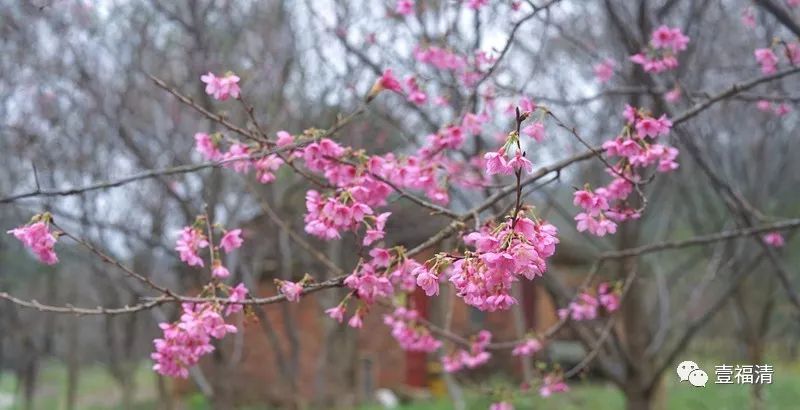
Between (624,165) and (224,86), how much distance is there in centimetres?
146

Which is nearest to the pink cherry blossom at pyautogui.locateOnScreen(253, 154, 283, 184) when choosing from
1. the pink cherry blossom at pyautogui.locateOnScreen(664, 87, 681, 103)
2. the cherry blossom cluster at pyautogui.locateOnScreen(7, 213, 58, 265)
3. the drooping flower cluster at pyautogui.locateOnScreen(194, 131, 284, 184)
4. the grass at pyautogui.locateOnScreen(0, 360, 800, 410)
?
the drooping flower cluster at pyautogui.locateOnScreen(194, 131, 284, 184)

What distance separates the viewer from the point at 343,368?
9961 millimetres

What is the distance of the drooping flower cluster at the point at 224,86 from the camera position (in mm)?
2812

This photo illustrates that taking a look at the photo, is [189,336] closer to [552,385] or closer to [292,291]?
[292,291]

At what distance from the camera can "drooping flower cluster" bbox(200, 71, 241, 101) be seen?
9.23 ft

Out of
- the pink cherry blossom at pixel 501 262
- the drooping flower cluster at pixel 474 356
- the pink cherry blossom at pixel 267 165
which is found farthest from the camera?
the drooping flower cluster at pixel 474 356

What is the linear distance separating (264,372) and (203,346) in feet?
45.9

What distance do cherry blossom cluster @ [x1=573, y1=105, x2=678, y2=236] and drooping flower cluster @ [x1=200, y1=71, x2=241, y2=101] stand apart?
4.16 ft

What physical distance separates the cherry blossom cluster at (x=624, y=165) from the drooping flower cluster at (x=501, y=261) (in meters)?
0.63

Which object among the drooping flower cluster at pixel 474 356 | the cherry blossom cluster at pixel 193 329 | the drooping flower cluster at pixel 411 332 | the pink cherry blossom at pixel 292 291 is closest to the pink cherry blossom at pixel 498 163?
the pink cherry blossom at pixel 292 291

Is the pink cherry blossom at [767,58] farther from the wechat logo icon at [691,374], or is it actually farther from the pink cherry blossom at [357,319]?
the pink cherry blossom at [357,319]

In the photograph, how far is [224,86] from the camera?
2.82m

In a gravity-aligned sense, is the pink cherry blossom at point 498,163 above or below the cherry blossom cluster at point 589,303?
below

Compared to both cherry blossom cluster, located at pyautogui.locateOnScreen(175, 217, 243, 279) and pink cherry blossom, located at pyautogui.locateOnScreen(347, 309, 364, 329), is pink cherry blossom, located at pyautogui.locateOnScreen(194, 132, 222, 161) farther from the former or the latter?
pink cherry blossom, located at pyautogui.locateOnScreen(347, 309, 364, 329)
